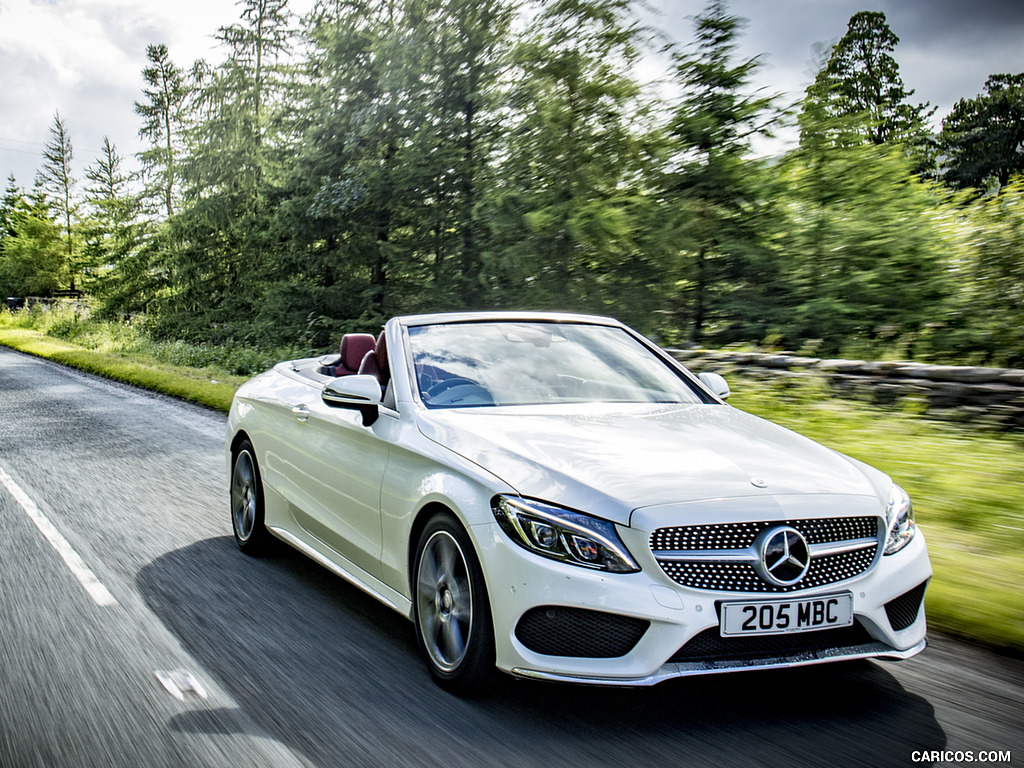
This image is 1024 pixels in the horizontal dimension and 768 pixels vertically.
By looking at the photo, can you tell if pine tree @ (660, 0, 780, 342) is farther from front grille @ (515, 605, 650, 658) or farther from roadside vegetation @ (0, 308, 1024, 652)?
front grille @ (515, 605, 650, 658)

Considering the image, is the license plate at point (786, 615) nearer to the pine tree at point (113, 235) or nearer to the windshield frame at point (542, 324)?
the windshield frame at point (542, 324)

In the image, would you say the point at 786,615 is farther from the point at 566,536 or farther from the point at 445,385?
the point at 445,385

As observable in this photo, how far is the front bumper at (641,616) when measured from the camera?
3.15 meters

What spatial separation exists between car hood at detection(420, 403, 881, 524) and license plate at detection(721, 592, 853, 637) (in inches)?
15.1

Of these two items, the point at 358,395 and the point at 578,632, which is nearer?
the point at 578,632

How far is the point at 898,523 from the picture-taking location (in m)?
3.68

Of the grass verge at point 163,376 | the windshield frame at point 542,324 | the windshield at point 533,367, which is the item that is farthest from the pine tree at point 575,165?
the windshield at point 533,367

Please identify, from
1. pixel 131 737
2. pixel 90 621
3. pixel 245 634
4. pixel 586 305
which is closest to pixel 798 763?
pixel 131 737

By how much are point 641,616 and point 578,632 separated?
231mm

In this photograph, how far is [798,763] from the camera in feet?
9.88

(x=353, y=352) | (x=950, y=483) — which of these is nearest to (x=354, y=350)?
(x=353, y=352)

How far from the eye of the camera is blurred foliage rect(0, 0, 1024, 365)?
14.0 metres

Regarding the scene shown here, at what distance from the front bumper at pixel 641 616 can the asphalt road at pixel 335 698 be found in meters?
0.25

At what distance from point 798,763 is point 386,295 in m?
21.9
